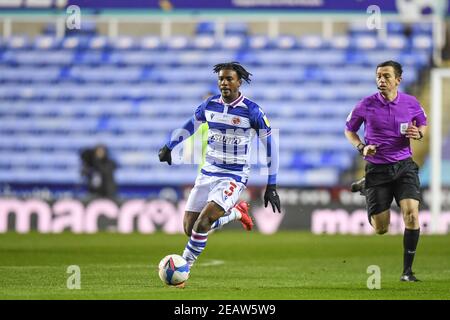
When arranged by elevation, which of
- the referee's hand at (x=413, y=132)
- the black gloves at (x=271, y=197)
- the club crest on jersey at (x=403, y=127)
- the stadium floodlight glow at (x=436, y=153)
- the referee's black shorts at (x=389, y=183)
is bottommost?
the black gloves at (x=271, y=197)

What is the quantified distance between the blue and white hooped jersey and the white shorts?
0.08 m

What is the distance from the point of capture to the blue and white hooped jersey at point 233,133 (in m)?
10.8

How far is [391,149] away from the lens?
11562mm

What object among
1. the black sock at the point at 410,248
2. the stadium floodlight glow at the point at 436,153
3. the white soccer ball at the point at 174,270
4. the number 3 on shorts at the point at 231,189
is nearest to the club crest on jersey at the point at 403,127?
the black sock at the point at 410,248

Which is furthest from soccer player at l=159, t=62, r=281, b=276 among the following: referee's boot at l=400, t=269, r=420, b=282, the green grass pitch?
referee's boot at l=400, t=269, r=420, b=282

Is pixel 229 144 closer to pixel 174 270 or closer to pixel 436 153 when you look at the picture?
pixel 174 270

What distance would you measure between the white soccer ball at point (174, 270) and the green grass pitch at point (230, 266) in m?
0.11

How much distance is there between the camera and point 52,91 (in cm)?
2772

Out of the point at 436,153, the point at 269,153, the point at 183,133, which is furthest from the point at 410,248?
the point at 436,153

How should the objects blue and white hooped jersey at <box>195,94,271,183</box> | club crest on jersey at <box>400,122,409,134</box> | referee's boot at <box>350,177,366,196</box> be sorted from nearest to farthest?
blue and white hooped jersey at <box>195,94,271,183</box>, club crest on jersey at <box>400,122,409,134</box>, referee's boot at <box>350,177,366,196</box>

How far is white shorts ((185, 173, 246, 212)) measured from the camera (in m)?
10.4

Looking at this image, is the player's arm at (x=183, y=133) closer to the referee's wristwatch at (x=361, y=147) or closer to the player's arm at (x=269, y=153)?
the player's arm at (x=269, y=153)

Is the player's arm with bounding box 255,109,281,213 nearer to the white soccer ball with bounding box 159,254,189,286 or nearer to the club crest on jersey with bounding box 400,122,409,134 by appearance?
the white soccer ball with bounding box 159,254,189,286
